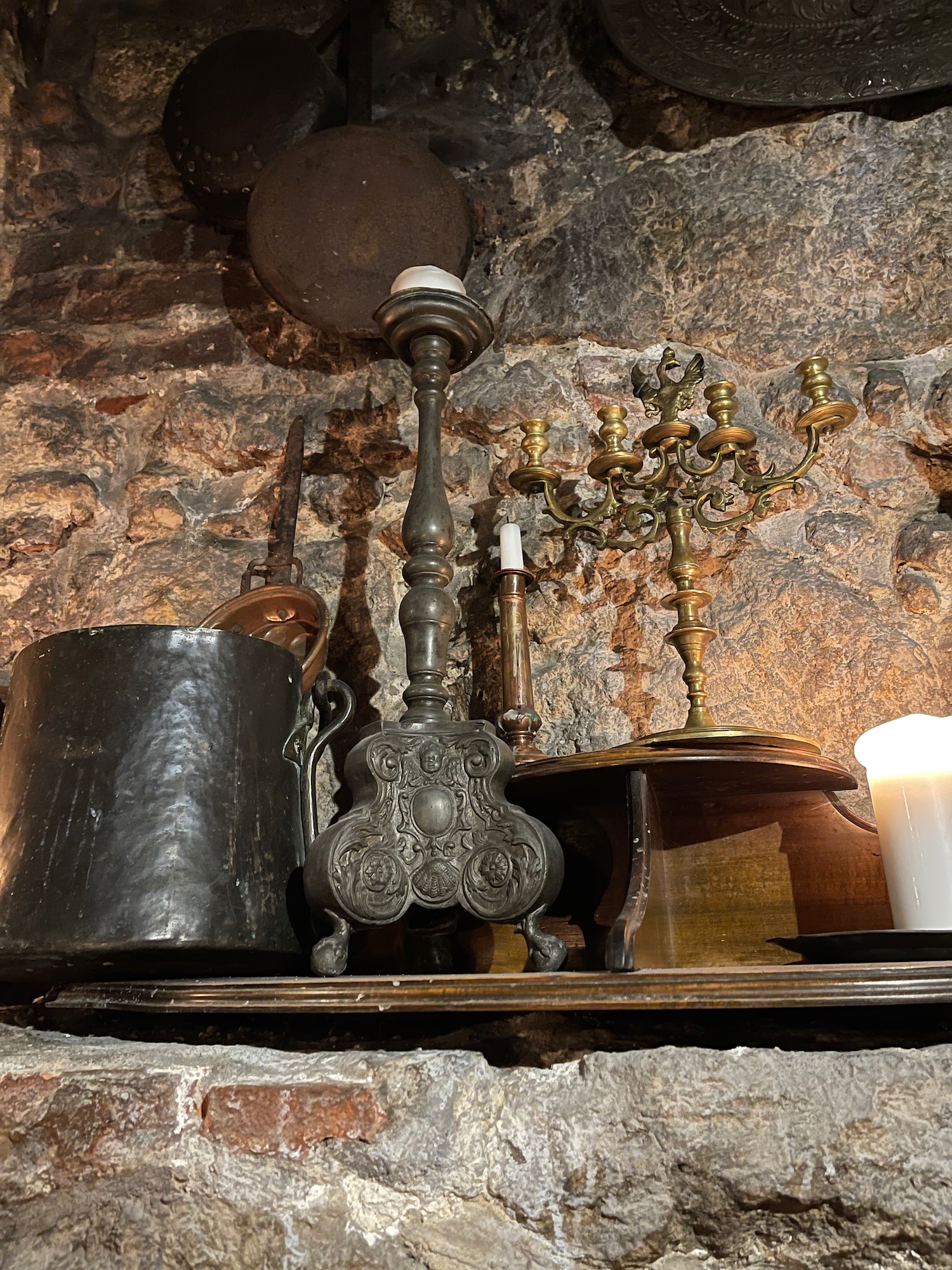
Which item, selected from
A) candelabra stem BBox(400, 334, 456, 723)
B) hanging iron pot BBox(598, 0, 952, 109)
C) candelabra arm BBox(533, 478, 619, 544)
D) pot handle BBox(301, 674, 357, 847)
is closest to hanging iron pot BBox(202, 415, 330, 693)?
pot handle BBox(301, 674, 357, 847)

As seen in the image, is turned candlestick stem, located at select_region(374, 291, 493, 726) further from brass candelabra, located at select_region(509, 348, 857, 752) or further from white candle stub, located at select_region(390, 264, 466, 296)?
brass candelabra, located at select_region(509, 348, 857, 752)

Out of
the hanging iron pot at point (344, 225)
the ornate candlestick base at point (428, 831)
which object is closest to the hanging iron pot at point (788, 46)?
the hanging iron pot at point (344, 225)

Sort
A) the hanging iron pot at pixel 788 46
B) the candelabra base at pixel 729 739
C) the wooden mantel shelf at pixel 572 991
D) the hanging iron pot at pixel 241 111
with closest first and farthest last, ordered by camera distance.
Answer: the wooden mantel shelf at pixel 572 991 < the candelabra base at pixel 729 739 < the hanging iron pot at pixel 788 46 < the hanging iron pot at pixel 241 111

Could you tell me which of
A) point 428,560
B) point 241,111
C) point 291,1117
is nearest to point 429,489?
point 428,560

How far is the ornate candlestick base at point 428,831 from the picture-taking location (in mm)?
784

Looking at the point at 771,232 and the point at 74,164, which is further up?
the point at 74,164

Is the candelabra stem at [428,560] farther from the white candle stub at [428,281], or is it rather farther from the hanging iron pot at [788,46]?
the hanging iron pot at [788,46]

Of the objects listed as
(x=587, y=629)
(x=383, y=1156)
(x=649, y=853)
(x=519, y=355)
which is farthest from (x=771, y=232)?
(x=383, y=1156)

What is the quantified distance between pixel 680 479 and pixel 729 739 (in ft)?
1.40

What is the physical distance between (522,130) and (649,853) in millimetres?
1120

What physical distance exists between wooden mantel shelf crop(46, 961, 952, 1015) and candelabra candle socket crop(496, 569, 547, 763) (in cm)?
36

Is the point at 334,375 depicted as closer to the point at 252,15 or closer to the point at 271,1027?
the point at 252,15

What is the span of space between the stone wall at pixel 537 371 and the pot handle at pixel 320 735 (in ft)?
0.55

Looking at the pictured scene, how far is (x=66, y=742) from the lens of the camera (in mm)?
815
